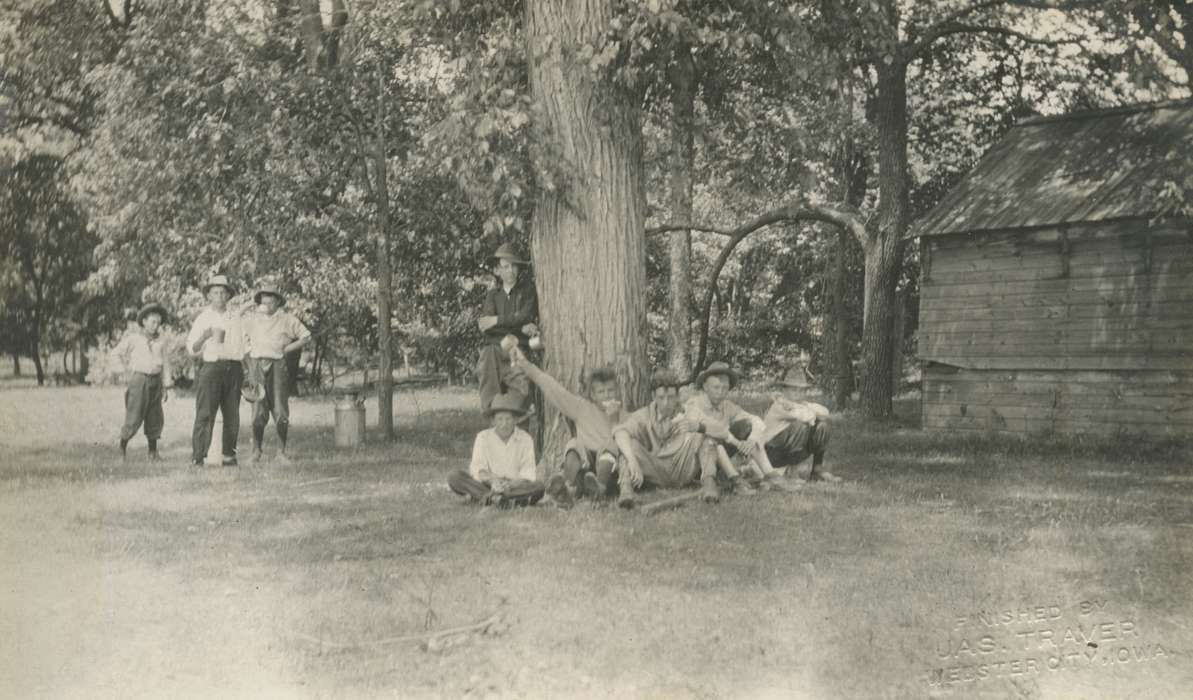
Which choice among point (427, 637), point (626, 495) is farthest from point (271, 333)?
point (427, 637)

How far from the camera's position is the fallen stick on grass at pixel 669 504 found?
7.88 meters

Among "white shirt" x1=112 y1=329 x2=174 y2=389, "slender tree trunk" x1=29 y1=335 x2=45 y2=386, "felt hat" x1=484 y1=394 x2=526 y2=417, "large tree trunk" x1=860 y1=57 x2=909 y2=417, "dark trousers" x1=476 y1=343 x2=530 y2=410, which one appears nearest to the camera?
"slender tree trunk" x1=29 y1=335 x2=45 y2=386

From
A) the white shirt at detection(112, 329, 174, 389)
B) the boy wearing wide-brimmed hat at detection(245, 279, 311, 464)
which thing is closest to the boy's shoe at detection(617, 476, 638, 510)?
the boy wearing wide-brimmed hat at detection(245, 279, 311, 464)

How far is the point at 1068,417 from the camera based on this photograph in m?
15.1

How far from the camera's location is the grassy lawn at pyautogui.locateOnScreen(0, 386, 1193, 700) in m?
4.77

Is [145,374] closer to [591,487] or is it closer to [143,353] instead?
[143,353]

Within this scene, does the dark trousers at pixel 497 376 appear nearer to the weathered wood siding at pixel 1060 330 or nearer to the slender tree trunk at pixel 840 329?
the weathered wood siding at pixel 1060 330

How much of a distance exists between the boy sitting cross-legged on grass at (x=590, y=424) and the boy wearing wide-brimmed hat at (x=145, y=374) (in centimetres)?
441

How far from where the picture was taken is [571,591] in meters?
5.75

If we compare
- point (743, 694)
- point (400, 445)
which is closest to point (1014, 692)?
point (743, 694)

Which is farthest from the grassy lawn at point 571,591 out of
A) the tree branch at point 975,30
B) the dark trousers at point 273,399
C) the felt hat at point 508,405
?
the tree branch at point 975,30

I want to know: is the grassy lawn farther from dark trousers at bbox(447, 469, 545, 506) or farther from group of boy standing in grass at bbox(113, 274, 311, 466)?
group of boy standing in grass at bbox(113, 274, 311, 466)

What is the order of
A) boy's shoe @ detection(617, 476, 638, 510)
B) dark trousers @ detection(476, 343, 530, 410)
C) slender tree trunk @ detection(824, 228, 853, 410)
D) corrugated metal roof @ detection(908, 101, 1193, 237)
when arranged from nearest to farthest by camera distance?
boy's shoe @ detection(617, 476, 638, 510) < dark trousers @ detection(476, 343, 530, 410) < corrugated metal roof @ detection(908, 101, 1193, 237) < slender tree trunk @ detection(824, 228, 853, 410)

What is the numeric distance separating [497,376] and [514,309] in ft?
2.46
